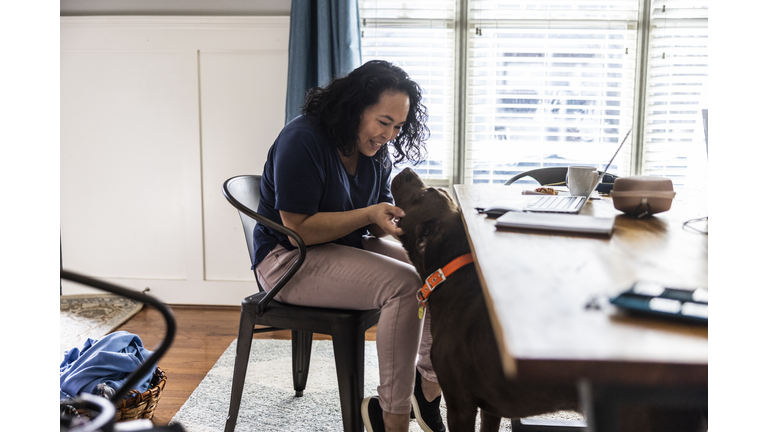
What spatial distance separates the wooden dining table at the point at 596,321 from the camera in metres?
0.39

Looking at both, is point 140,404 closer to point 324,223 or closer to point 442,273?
point 324,223

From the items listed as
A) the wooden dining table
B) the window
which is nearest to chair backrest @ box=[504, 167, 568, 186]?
the window

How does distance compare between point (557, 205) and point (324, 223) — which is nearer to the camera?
point (557, 205)

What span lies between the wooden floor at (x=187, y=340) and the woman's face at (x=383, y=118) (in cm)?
85

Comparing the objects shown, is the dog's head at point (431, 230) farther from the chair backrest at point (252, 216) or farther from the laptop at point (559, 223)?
the chair backrest at point (252, 216)

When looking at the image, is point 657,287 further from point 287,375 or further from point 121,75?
point 121,75

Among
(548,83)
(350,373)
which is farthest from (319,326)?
(548,83)

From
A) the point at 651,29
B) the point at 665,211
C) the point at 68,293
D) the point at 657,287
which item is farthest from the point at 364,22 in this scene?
the point at 657,287

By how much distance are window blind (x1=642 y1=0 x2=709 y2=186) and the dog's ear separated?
2135mm

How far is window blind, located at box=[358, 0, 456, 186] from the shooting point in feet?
8.85

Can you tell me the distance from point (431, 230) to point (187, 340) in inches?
63.4

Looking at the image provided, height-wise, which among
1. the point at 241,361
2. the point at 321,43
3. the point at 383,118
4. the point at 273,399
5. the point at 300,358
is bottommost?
the point at 273,399

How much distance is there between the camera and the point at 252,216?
4.22 ft
